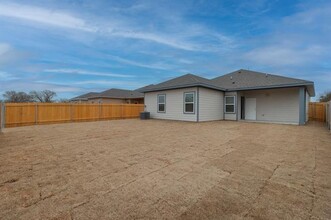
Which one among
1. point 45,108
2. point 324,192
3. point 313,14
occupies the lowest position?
point 324,192

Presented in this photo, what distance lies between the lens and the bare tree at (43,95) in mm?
33312

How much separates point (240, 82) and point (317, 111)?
360 inches

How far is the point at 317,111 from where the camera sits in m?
18.2

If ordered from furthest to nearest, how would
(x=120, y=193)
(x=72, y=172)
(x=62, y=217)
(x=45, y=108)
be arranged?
1. (x=45, y=108)
2. (x=72, y=172)
3. (x=120, y=193)
4. (x=62, y=217)

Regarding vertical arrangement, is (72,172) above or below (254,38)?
below

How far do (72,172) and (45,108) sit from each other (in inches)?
448

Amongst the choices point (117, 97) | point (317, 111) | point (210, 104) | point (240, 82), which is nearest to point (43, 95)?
point (117, 97)

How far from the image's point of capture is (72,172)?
11.8 ft

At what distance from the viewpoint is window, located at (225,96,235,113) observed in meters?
15.6

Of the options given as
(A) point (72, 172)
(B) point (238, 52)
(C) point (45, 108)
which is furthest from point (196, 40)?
(A) point (72, 172)

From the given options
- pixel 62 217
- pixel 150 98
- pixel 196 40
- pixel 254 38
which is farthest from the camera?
pixel 254 38

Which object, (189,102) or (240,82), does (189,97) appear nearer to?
(189,102)

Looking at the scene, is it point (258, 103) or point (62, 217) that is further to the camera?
point (258, 103)

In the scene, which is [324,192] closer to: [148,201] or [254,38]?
[148,201]
